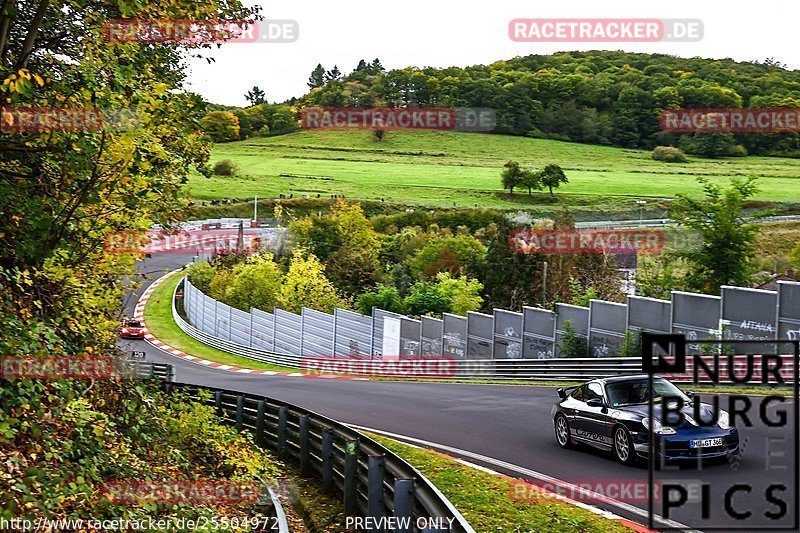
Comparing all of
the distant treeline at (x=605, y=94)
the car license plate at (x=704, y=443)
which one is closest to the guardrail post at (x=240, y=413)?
the car license plate at (x=704, y=443)

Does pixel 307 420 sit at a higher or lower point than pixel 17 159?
lower

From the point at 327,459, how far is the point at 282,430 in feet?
9.55

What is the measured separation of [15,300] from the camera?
9.25m

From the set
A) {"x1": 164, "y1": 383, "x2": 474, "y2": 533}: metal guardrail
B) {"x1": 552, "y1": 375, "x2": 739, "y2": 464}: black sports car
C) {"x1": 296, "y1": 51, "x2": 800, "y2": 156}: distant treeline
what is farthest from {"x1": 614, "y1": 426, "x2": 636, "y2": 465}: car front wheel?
{"x1": 296, "y1": 51, "x2": 800, "y2": 156}: distant treeline

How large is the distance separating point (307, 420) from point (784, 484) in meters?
7.92

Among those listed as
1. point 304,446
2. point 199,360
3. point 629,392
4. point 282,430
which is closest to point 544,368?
point 282,430

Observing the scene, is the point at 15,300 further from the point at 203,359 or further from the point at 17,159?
the point at 203,359

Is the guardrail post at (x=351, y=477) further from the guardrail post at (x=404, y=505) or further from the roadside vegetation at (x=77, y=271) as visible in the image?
the guardrail post at (x=404, y=505)

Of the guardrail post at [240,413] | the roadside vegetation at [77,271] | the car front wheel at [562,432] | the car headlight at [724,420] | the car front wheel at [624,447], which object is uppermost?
the roadside vegetation at [77,271]

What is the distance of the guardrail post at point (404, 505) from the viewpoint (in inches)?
357

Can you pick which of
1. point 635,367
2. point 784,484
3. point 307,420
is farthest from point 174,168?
point 635,367

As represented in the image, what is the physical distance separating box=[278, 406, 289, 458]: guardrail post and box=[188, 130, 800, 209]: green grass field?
243 feet

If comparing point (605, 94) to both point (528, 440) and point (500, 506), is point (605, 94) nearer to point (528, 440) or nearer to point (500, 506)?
point (528, 440)

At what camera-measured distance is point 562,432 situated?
15.6 meters
